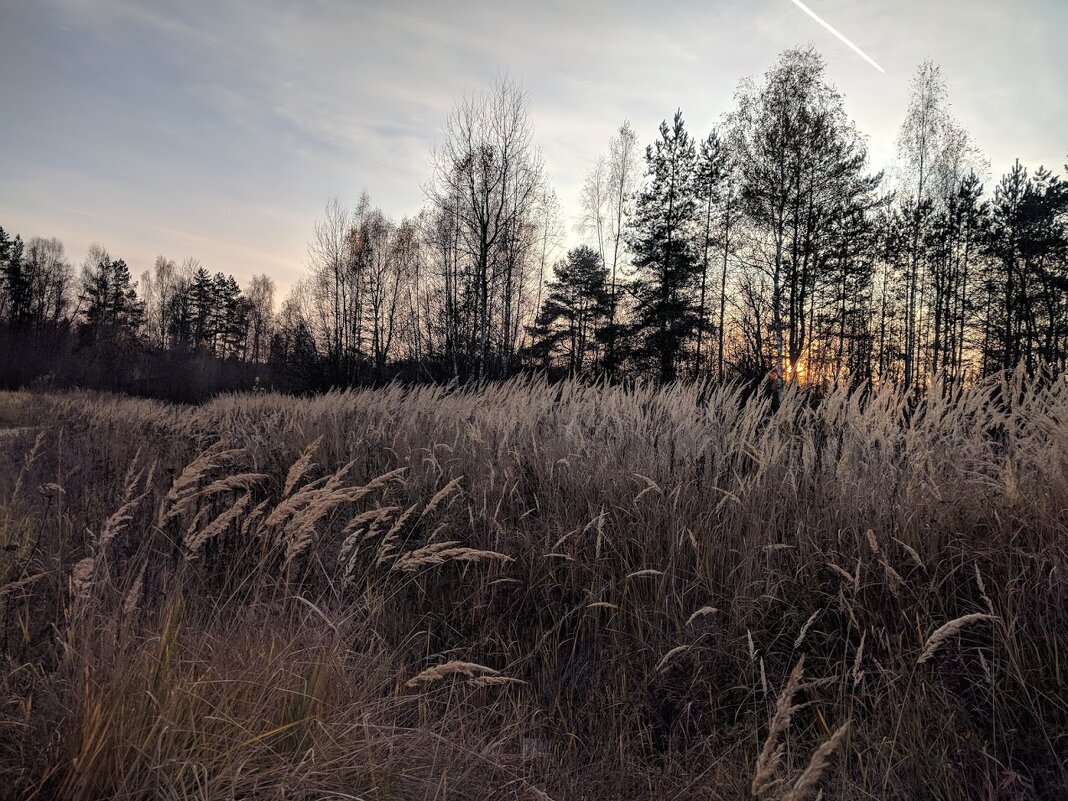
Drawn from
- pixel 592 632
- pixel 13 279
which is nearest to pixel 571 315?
pixel 592 632

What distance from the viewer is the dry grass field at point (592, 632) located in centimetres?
171

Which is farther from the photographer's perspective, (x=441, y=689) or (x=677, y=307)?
(x=677, y=307)

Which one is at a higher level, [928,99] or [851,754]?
[928,99]

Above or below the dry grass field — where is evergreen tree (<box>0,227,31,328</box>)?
above

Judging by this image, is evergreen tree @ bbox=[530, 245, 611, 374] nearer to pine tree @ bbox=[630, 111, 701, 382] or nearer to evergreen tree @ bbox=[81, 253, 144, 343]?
pine tree @ bbox=[630, 111, 701, 382]

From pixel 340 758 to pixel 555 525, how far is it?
1.98m

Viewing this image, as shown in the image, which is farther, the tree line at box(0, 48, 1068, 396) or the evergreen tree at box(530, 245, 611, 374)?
the evergreen tree at box(530, 245, 611, 374)

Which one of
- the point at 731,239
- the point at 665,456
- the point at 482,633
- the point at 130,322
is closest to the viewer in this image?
the point at 482,633

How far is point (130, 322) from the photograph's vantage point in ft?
188

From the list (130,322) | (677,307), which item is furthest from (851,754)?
(130,322)

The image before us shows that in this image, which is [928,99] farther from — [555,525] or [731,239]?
[555,525]

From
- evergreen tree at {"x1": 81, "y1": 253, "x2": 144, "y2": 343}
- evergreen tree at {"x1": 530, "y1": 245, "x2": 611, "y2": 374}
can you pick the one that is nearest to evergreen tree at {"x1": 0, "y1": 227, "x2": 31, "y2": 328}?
evergreen tree at {"x1": 81, "y1": 253, "x2": 144, "y2": 343}

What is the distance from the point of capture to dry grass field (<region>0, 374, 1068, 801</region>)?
67.1 inches

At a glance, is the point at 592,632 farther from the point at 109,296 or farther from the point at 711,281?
the point at 109,296
